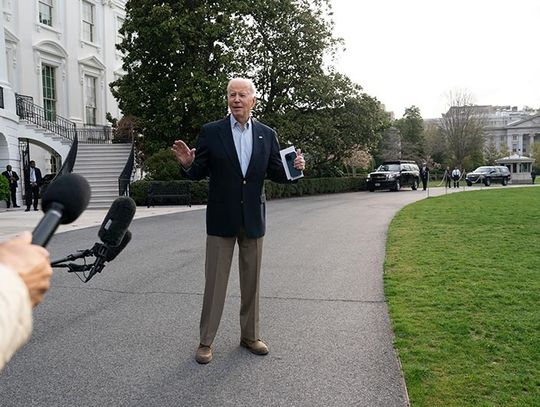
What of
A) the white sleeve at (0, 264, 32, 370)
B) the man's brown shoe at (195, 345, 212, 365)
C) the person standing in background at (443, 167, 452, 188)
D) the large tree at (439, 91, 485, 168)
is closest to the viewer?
the white sleeve at (0, 264, 32, 370)

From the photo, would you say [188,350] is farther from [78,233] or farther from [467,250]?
[78,233]

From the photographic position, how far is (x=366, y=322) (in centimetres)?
520

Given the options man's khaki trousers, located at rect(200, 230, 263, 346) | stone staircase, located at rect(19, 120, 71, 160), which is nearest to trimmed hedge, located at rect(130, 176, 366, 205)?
stone staircase, located at rect(19, 120, 71, 160)

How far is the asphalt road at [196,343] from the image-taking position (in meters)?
3.54

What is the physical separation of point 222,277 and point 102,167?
2122 centimetres

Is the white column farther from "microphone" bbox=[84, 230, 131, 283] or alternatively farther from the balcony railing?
"microphone" bbox=[84, 230, 131, 283]

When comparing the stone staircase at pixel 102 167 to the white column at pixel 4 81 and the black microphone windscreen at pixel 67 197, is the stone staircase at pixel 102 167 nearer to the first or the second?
the white column at pixel 4 81

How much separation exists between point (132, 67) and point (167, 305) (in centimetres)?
2323

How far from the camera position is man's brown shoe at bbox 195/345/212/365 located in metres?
4.14

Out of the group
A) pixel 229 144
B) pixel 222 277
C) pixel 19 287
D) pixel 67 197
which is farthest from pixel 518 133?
pixel 19 287

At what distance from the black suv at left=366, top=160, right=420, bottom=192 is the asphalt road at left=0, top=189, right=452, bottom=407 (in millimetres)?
28702

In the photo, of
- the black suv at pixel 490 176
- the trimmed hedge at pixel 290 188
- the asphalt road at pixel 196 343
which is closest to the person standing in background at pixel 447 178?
the black suv at pixel 490 176

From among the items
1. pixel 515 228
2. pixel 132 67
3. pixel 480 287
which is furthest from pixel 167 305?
pixel 132 67

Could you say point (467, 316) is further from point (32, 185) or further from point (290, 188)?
point (290, 188)
